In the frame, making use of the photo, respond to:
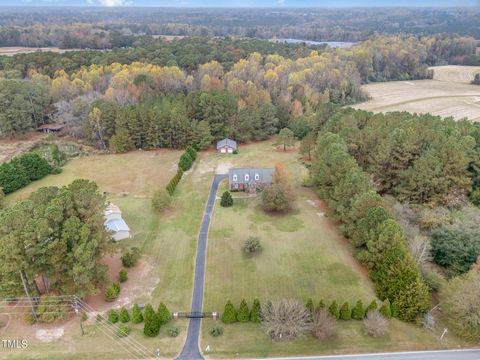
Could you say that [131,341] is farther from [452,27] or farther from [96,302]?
[452,27]

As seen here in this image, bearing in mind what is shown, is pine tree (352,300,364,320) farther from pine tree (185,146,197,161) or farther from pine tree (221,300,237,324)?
pine tree (185,146,197,161)

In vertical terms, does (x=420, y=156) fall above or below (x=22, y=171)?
above

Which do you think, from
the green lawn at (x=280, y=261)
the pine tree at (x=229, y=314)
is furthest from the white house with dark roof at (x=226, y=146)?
the pine tree at (x=229, y=314)

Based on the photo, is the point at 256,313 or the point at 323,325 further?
the point at 256,313

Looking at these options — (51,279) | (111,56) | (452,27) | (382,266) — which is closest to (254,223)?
(382,266)

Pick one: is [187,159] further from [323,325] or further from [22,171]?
[323,325]

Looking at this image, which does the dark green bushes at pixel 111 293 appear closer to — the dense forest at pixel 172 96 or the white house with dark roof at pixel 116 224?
the white house with dark roof at pixel 116 224

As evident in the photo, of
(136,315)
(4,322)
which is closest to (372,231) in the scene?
(136,315)
